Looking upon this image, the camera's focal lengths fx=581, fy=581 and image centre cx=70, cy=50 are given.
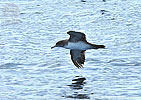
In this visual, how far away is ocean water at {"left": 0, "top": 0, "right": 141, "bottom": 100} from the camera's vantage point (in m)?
16.6

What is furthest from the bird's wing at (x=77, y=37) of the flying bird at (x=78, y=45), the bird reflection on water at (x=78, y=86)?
the bird reflection on water at (x=78, y=86)

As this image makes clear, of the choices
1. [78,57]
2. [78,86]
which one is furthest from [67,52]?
[78,86]

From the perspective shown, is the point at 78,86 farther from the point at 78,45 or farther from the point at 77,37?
the point at 77,37

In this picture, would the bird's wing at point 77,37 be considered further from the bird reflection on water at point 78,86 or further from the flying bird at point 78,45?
the bird reflection on water at point 78,86

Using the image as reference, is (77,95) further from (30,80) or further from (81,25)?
(81,25)

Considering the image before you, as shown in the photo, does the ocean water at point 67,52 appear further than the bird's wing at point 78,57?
No

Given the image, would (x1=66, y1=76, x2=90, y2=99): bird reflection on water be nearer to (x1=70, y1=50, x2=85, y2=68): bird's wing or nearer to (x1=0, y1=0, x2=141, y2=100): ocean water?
(x1=0, y1=0, x2=141, y2=100): ocean water

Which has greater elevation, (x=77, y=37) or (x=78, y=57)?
(x=77, y=37)

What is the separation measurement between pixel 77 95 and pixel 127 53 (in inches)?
217

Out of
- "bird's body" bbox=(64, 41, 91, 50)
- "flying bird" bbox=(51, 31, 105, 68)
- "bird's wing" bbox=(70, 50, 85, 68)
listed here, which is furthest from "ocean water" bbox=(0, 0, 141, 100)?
"bird's body" bbox=(64, 41, 91, 50)

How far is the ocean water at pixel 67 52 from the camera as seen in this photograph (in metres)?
16.6

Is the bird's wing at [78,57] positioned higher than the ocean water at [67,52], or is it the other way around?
the bird's wing at [78,57]

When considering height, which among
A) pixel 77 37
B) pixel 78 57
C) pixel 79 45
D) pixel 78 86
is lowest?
pixel 78 86

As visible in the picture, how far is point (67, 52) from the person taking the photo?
21.9m
